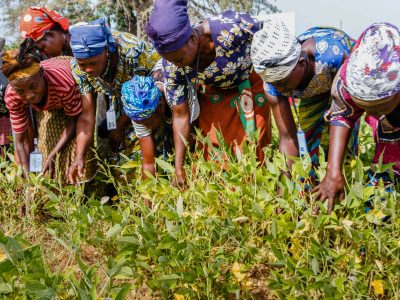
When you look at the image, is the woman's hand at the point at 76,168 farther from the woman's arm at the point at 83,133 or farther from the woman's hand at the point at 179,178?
the woman's hand at the point at 179,178

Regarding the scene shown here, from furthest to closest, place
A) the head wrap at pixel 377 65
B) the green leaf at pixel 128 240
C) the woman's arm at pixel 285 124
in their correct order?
the woman's arm at pixel 285 124 < the green leaf at pixel 128 240 < the head wrap at pixel 377 65

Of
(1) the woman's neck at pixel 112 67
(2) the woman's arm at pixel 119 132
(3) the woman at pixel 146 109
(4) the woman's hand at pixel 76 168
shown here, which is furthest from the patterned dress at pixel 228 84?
(4) the woman's hand at pixel 76 168

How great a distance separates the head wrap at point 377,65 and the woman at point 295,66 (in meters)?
0.46

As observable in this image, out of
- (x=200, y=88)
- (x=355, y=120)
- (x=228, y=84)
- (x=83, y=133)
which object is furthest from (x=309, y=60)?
(x=83, y=133)

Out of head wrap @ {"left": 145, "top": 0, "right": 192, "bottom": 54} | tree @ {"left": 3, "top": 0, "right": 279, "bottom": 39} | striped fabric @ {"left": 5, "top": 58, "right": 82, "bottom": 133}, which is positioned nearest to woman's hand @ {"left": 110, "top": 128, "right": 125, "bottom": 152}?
striped fabric @ {"left": 5, "top": 58, "right": 82, "bottom": 133}

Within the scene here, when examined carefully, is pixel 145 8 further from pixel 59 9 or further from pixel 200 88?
pixel 200 88

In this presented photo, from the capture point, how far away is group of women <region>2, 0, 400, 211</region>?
1868 millimetres

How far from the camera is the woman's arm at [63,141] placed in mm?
3016

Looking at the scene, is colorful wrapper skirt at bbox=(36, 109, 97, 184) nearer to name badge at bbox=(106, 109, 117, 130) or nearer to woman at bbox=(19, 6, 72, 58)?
name badge at bbox=(106, 109, 117, 130)

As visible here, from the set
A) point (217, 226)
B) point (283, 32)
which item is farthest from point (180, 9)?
point (217, 226)

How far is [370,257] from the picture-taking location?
1.77 metres

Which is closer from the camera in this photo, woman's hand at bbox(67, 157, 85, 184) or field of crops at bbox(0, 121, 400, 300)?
field of crops at bbox(0, 121, 400, 300)

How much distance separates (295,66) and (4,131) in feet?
7.81

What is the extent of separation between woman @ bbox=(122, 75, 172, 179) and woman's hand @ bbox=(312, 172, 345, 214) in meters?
0.98
